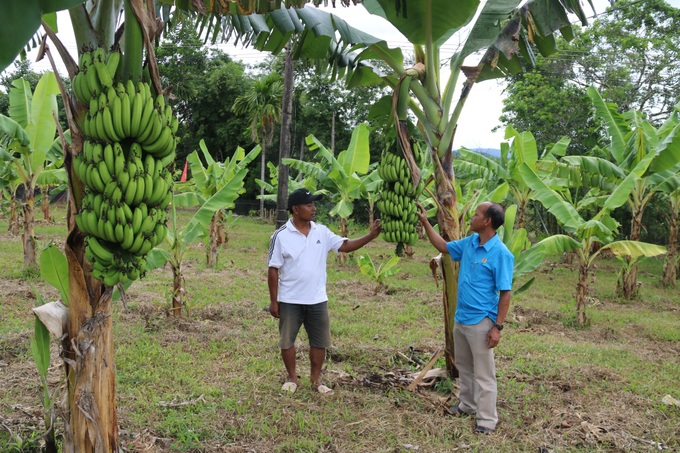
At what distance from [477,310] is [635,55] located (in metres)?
15.7

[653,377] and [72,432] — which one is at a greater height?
[72,432]

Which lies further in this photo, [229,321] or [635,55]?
[635,55]

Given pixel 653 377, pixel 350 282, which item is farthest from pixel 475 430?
pixel 350 282

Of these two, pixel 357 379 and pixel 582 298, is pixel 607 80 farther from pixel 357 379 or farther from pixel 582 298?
pixel 357 379

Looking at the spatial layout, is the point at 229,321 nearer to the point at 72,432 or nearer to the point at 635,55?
the point at 72,432

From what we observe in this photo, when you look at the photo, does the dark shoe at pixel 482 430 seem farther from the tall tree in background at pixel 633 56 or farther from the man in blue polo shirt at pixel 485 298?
the tall tree in background at pixel 633 56

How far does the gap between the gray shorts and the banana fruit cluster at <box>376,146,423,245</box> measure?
3.38 ft

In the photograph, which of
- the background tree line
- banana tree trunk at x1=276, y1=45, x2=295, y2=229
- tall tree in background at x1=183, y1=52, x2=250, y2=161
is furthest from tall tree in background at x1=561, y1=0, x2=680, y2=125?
tall tree in background at x1=183, y1=52, x2=250, y2=161

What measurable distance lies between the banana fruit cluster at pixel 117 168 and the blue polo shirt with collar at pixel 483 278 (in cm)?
227

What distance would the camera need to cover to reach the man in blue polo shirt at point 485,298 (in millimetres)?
3723

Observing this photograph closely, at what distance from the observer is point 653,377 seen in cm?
507

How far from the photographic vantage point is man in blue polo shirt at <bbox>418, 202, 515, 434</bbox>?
12.2 feet

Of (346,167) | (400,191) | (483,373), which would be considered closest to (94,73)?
(400,191)

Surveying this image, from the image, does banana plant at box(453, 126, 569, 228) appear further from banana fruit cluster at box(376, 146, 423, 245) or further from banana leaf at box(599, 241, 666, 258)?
banana fruit cluster at box(376, 146, 423, 245)
